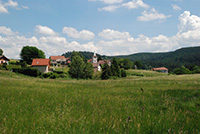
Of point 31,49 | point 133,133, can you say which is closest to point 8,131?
point 133,133

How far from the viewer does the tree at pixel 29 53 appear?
92.6 meters

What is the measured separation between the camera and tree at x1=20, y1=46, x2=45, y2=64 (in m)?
92.6

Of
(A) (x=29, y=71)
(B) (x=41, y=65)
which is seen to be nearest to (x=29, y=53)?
(B) (x=41, y=65)

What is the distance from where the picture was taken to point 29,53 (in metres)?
92.8

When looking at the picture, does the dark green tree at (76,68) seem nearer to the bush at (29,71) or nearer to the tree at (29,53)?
the bush at (29,71)

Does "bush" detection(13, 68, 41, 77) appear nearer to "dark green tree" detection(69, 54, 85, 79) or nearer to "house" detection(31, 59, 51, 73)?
"house" detection(31, 59, 51, 73)

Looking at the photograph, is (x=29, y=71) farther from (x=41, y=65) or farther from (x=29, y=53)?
(x=29, y=53)

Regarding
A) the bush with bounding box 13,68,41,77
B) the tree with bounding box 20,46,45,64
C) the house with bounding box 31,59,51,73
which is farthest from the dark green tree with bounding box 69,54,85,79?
the tree with bounding box 20,46,45,64

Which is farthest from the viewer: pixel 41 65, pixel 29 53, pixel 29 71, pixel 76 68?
pixel 29 53

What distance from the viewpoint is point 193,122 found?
12.0 ft

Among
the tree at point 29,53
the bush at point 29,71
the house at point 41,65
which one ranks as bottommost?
the bush at point 29,71

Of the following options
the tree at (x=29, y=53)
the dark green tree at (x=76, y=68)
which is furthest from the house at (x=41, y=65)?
the tree at (x=29, y=53)

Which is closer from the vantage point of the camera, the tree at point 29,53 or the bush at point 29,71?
the bush at point 29,71

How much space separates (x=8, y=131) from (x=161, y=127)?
11.4 ft
